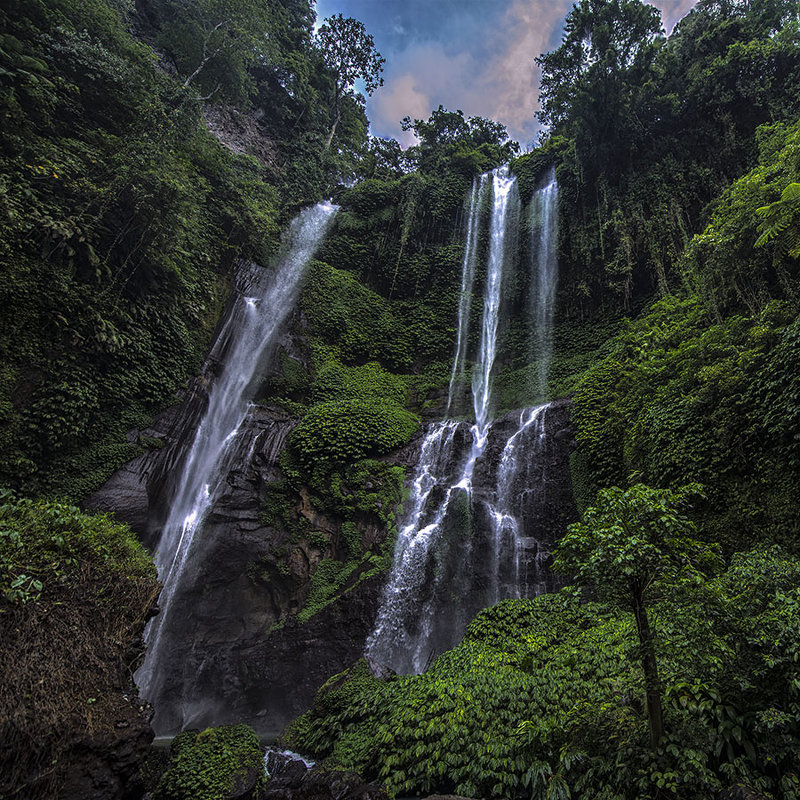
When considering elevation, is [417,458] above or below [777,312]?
below

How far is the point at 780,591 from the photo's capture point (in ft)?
10.4

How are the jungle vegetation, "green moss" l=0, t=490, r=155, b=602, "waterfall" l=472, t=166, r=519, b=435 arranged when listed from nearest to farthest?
the jungle vegetation, "green moss" l=0, t=490, r=155, b=602, "waterfall" l=472, t=166, r=519, b=435

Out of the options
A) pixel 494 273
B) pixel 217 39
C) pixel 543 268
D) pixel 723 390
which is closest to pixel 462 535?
pixel 723 390

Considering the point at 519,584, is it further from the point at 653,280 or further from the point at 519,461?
the point at 653,280

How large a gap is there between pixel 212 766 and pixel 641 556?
5494mm

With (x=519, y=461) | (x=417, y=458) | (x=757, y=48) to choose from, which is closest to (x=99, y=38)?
(x=417, y=458)

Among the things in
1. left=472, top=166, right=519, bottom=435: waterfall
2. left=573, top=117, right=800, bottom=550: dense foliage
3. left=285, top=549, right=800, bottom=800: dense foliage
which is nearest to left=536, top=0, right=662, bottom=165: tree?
left=472, top=166, right=519, bottom=435: waterfall

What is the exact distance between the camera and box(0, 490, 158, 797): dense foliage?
12.4 ft

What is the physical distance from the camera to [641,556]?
2936 mm

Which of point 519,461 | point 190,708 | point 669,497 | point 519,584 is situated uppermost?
point 519,461

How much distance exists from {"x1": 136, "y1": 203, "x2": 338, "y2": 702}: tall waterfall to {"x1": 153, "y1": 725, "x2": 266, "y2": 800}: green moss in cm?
485

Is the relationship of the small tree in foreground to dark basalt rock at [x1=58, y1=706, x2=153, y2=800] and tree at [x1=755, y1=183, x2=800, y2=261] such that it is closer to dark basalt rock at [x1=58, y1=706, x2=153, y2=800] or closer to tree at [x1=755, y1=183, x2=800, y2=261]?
dark basalt rock at [x1=58, y1=706, x2=153, y2=800]

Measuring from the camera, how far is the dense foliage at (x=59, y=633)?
3.78m

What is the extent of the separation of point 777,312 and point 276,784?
9990 mm
